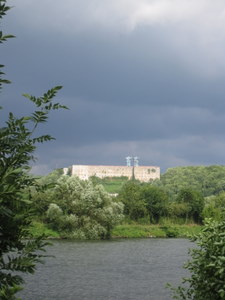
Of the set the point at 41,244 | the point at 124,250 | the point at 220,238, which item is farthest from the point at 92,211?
the point at 41,244

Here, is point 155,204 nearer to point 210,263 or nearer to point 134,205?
point 134,205

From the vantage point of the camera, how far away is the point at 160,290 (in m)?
27.0

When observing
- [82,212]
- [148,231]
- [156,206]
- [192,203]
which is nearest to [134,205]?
[156,206]

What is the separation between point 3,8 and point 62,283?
87.4 feet

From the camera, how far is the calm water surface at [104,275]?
25.8 metres

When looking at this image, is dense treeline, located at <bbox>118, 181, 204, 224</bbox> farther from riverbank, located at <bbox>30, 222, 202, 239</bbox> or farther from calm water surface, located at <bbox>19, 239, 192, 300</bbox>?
calm water surface, located at <bbox>19, 239, 192, 300</bbox>

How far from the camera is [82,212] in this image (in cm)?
6191

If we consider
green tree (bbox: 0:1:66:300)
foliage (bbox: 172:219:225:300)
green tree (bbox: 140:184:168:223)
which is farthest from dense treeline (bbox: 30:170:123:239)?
green tree (bbox: 0:1:66:300)

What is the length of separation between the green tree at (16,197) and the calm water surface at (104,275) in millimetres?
20749

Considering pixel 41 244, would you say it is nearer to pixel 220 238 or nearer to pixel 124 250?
pixel 220 238

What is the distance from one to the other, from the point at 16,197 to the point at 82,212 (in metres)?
58.3

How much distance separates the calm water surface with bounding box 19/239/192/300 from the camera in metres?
25.8

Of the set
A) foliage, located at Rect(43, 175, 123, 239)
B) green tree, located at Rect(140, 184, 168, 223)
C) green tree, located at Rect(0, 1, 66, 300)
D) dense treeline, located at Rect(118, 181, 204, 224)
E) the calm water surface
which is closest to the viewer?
green tree, located at Rect(0, 1, 66, 300)

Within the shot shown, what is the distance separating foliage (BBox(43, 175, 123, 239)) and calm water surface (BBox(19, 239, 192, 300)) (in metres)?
10.8
